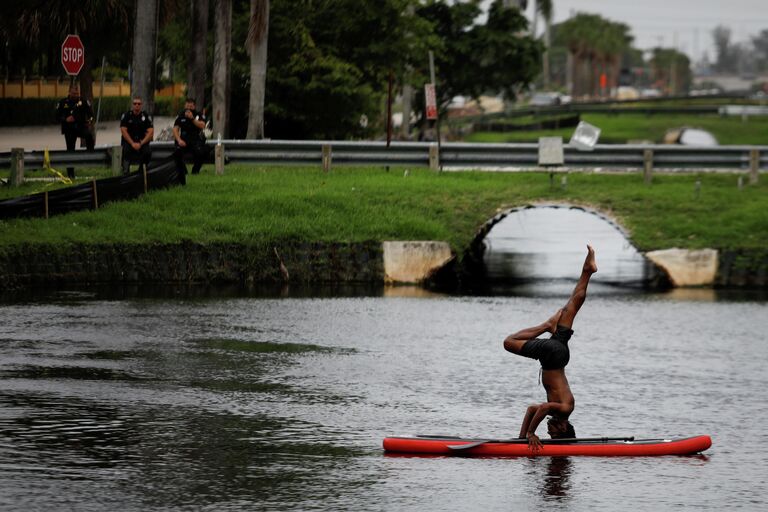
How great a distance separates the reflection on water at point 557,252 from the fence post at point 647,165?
1.25 metres

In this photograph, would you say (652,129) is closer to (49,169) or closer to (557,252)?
(557,252)

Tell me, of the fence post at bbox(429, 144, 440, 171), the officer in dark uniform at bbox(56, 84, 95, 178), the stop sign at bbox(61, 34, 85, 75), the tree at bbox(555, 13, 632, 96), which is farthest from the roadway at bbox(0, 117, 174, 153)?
the tree at bbox(555, 13, 632, 96)

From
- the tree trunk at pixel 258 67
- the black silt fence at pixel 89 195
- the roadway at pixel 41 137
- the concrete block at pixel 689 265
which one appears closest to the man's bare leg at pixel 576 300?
the concrete block at pixel 689 265

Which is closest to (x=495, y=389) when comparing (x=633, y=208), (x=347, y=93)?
(x=633, y=208)

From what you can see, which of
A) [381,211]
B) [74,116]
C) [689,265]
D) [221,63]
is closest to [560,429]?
[689,265]

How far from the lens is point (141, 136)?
27281 millimetres

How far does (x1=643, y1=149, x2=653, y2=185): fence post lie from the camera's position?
28.0 meters

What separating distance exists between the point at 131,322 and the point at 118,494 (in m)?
8.90

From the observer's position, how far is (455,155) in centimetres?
2917

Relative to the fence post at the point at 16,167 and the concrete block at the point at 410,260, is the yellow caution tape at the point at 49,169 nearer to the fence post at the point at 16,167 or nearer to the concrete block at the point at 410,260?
the fence post at the point at 16,167

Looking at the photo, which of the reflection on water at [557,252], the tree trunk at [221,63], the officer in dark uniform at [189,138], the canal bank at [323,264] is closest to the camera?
the canal bank at [323,264]

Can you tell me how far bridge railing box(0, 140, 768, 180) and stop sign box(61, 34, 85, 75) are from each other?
11.5ft

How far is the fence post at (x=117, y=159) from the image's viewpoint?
27641 mm

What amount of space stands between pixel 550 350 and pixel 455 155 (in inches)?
704
